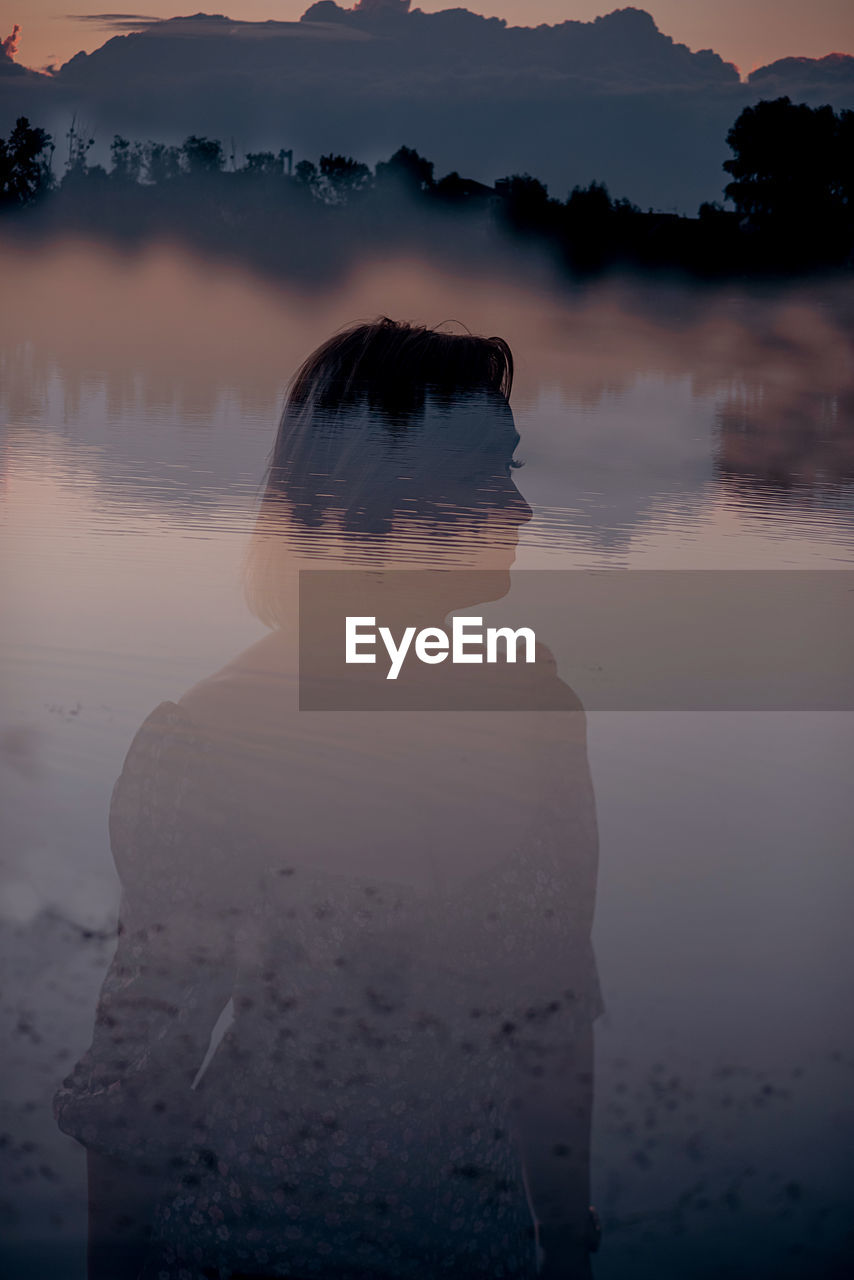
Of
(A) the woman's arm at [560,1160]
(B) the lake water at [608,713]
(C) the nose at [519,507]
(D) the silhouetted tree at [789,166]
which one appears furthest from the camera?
(D) the silhouetted tree at [789,166]

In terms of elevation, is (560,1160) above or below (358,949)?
below

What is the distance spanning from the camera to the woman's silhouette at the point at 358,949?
78 centimetres

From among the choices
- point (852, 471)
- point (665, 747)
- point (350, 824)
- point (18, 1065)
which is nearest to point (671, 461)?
point (852, 471)

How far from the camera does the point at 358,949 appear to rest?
2.81ft

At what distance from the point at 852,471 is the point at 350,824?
27.1ft

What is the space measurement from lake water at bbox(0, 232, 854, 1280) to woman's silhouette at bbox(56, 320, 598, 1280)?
0.41 feet

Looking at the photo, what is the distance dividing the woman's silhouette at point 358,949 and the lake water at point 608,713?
0.41 ft

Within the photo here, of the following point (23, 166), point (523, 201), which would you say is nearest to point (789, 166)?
point (523, 201)

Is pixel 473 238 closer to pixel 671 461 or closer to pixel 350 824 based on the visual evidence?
pixel 350 824

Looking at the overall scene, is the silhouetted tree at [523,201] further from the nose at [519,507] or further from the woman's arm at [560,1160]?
the woman's arm at [560,1160]

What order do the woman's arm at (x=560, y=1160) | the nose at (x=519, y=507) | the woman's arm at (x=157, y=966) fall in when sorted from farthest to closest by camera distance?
the nose at (x=519, y=507)
the woman's arm at (x=560, y=1160)
the woman's arm at (x=157, y=966)

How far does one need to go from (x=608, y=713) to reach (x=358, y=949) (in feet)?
15.6

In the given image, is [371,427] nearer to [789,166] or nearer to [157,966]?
[157,966]

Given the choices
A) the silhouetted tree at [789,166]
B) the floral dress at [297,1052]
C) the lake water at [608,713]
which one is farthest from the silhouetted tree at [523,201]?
the floral dress at [297,1052]
